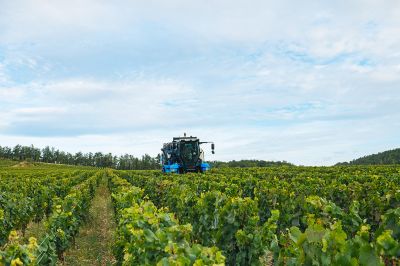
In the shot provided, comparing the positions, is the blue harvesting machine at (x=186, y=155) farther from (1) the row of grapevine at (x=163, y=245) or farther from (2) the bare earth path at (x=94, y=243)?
(1) the row of grapevine at (x=163, y=245)

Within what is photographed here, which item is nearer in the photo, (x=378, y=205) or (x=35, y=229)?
(x=378, y=205)

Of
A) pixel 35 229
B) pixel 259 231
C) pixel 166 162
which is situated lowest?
pixel 35 229

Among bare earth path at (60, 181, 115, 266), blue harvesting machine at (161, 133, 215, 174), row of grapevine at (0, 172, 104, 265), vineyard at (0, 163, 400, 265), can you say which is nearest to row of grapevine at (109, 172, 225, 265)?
vineyard at (0, 163, 400, 265)

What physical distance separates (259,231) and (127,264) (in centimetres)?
230

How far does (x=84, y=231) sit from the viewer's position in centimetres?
1563

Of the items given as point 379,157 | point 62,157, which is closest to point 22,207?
point 379,157

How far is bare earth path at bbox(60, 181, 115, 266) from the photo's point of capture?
11055 millimetres

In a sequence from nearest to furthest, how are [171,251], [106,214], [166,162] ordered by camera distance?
[171,251] < [106,214] < [166,162]

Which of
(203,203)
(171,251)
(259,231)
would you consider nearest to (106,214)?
(203,203)

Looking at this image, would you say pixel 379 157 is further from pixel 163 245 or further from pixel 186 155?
pixel 163 245

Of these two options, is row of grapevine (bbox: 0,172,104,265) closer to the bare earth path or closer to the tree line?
the bare earth path

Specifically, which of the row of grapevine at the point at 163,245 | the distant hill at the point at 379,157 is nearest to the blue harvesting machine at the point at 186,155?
the row of grapevine at the point at 163,245

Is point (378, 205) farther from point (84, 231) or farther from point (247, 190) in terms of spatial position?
point (84, 231)

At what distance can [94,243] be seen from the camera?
13188mm
